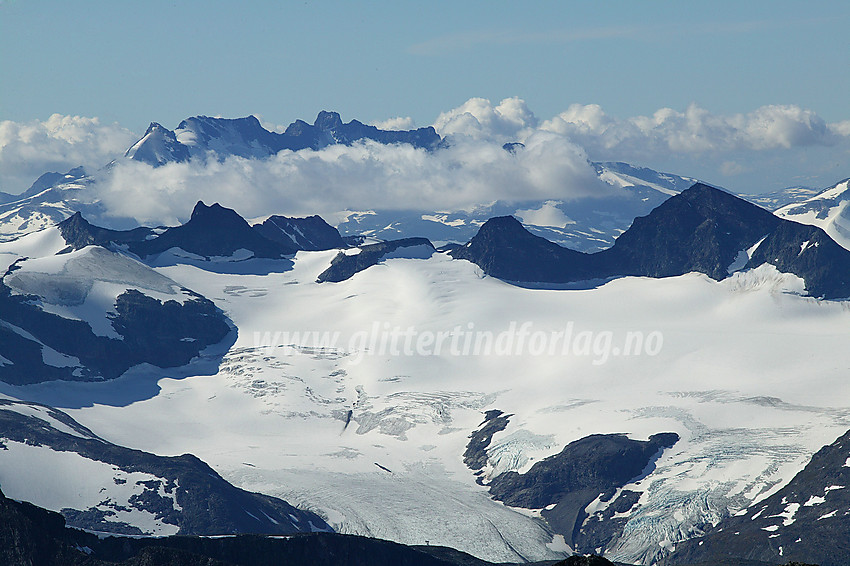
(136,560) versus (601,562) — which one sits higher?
(601,562)

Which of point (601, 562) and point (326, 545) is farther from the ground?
point (601, 562)

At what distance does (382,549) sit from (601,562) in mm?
115999

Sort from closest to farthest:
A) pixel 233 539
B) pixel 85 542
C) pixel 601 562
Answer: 1. pixel 601 562
2. pixel 85 542
3. pixel 233 539

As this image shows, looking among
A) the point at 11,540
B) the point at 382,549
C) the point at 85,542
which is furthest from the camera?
the point at 382,549

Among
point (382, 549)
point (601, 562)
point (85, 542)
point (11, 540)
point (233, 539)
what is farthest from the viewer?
point (382, 549)

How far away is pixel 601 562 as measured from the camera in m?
86.2

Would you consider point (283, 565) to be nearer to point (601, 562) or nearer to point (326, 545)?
point (326, 545)

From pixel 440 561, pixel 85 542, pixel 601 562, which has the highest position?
pixel 601 562

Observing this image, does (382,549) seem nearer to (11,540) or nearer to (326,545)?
(326,545)

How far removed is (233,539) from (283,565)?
9.45m

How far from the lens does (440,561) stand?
199625mm

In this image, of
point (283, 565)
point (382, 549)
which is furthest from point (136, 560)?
point (382, 549)

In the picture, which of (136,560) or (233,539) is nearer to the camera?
(136,560)

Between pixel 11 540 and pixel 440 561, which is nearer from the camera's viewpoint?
pixel 11 540
